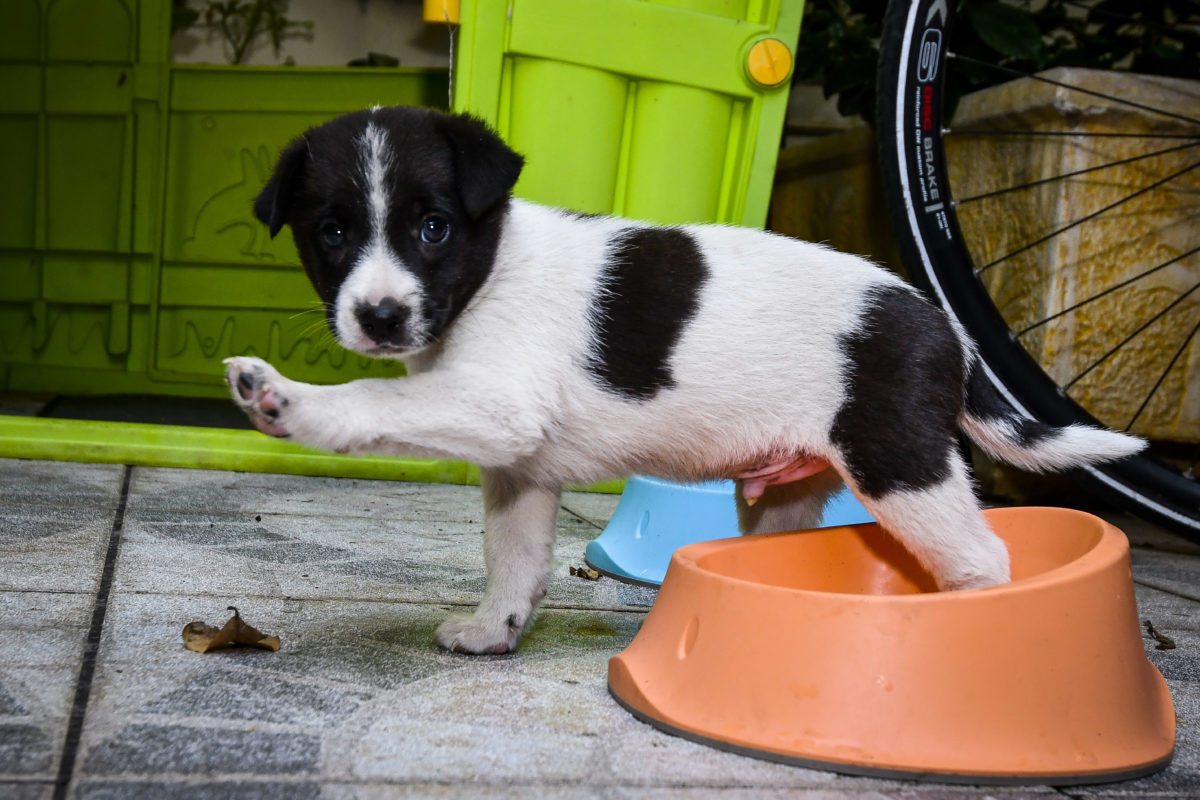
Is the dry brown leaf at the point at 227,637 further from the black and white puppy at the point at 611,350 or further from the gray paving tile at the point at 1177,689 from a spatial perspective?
the gray paving tile at the point at 1177,689

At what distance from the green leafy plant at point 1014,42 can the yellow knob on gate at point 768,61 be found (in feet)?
2.97

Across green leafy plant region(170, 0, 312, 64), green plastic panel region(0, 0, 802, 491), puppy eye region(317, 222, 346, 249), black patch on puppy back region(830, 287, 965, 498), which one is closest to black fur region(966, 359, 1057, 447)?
black patch on puppy back region(830, 287, 965, 498)

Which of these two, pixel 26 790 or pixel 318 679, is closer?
pixel 26 790

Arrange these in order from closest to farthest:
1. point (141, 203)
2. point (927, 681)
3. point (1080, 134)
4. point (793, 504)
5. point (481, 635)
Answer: point (927, 681)
point (481, 635)
point (793, 504)
point (1080, 134)
point (141, 203)

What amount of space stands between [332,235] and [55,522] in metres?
1.36

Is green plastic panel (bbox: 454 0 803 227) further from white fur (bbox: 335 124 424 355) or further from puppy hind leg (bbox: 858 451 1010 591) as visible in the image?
puppy hind leg (bbox: 858 451 1010 591)

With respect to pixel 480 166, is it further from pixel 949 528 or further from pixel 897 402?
pixel 949 528

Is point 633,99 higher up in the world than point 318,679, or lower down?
higher up

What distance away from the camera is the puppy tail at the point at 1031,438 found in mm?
2145

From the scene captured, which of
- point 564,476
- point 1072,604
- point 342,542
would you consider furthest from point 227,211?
point 1072,604

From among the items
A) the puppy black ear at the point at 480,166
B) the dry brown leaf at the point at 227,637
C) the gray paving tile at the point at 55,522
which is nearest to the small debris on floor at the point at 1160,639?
the puppy black ear at the point at 480,166

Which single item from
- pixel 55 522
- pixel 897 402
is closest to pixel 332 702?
Result: pixel 897 402

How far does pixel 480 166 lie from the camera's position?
1.97 metres

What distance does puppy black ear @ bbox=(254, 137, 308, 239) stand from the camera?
1.98 metres
